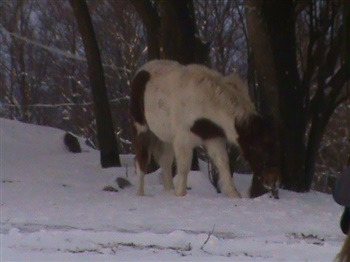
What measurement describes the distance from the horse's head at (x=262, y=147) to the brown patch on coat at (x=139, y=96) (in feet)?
5.63

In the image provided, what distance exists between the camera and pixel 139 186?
46.1ft

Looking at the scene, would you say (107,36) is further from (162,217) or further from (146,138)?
(162,217)

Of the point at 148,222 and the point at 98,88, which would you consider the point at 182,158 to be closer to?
the point at 148,222

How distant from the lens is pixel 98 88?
61.5 feet

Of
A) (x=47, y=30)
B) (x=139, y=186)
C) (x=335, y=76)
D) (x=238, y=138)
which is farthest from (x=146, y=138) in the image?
(x=47, y=30)

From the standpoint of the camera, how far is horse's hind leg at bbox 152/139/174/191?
1434 centimetres

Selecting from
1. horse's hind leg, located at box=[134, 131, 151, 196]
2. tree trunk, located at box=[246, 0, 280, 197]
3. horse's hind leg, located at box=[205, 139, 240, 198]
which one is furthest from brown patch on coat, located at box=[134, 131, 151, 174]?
tree trunk, located at box=[246, 0, 280, 197]

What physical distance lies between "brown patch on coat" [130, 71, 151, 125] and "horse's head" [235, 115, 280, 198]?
67.5 inches

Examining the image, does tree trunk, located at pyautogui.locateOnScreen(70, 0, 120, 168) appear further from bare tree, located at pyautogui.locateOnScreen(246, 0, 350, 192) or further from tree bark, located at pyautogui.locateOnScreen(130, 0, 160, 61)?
bare tree, located at pyautogui.locateOnScreen(246, 0, 350, 192)

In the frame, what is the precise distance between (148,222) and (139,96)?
4.16 m

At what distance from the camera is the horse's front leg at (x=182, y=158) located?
13.4 meters

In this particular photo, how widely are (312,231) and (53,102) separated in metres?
39.6

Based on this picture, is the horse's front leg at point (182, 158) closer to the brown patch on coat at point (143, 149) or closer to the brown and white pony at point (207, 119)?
the brown and white pony at point (207, 119)

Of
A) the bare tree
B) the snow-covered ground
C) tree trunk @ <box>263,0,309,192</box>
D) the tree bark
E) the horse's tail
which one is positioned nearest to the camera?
the horse's tail
